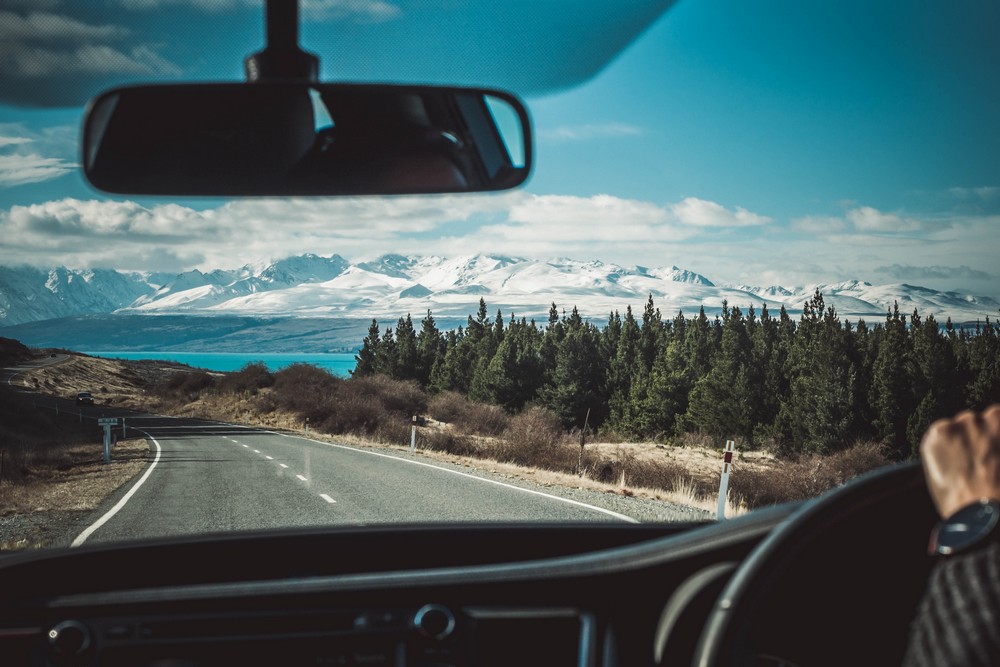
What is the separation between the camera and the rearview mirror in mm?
2432

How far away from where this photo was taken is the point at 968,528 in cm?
115

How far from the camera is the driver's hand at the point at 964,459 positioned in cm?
121

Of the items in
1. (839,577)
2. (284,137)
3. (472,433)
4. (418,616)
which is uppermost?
(284,137)

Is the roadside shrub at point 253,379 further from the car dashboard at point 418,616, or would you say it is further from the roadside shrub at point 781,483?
the car dashboard at point 418,616

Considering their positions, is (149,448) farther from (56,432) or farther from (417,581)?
(417,581)

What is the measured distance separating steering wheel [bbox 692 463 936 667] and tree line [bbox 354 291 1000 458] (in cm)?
4112

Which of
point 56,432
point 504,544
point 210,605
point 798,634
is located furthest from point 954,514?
point 56,432

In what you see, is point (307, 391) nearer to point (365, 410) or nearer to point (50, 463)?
point (365, 410)

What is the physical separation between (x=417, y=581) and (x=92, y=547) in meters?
1.33

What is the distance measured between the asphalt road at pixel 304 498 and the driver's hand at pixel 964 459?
569 centimetres

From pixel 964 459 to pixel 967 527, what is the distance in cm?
13

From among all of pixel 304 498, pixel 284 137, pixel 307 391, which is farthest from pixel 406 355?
pixel 284 137

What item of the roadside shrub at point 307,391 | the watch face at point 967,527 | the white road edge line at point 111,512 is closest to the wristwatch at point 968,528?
the watch face at point 967,527

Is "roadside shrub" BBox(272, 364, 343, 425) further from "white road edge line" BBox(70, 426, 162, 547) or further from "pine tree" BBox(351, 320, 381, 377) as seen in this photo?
"pine tree" BBox(351, 320, 381, 377)
